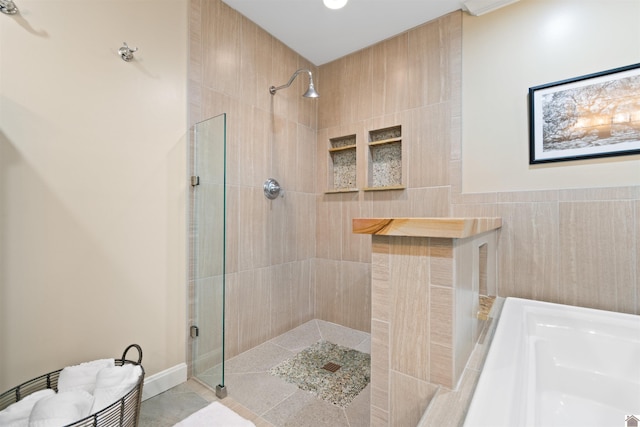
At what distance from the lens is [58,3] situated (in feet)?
4.14

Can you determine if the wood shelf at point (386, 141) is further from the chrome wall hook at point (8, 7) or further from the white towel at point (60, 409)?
the white towel at point (60, 409)

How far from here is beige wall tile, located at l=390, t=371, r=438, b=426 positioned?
2.94 feet

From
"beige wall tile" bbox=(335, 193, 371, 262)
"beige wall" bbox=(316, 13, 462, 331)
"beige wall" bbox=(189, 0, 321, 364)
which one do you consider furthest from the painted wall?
"beige wall" bbox=(189, 0, 321, 364)

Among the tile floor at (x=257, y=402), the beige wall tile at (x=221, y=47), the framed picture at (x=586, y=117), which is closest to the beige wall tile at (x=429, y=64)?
the framed picture at (x=586, y=117)

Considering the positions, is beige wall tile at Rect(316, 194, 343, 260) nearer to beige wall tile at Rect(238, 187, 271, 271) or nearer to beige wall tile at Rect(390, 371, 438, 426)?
beige wall tile at Rect(238, 187, 271, 271)

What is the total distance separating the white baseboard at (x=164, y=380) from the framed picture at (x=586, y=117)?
99.7 inches

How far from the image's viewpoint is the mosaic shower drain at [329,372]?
1.58 m

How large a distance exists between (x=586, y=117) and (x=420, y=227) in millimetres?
1534

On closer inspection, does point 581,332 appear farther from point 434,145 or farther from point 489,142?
point 434,145

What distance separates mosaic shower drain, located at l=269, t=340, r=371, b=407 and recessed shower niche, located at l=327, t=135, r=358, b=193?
1.35 metres

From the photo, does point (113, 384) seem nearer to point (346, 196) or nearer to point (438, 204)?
point (346, 196)

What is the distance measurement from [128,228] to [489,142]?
2.31 metres

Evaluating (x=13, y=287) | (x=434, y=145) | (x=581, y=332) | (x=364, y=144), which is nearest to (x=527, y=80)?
(x=434, y=145)

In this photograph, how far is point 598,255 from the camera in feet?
5.04
